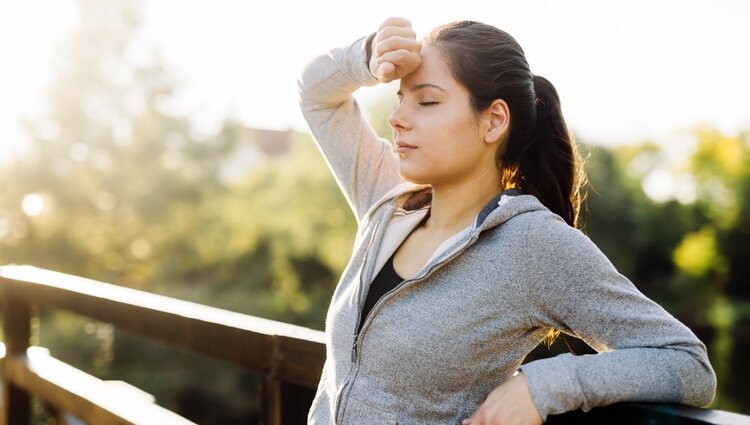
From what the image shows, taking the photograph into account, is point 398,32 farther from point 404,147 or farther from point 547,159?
point 547,159

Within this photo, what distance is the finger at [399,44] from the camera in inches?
52.9

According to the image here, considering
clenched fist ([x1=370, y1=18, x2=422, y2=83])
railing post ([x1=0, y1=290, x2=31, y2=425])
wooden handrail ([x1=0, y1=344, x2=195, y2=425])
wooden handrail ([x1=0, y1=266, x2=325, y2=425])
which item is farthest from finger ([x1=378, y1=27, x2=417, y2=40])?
railing post ([x1=0, y1=290, x2=31, y2=425])

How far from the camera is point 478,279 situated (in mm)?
1181

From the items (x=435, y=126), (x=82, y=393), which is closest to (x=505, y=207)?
(x=435, y=126)

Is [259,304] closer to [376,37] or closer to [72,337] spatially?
[72,337]

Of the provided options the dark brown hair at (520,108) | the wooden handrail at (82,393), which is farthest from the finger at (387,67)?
the wooden handrail at (82,393)

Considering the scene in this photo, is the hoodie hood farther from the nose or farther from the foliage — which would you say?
the foliage

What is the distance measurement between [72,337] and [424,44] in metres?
16.3

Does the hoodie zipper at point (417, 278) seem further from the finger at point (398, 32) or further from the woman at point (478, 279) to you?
the finger at point (398, 32)

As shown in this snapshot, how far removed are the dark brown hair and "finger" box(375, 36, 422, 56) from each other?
0.17 ft

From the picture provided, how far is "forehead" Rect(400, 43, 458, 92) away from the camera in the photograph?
1.35 metres

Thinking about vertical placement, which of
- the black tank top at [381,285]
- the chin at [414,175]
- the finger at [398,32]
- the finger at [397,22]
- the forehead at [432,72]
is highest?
the finger at [397,22]

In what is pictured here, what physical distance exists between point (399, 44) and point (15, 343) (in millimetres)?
2023

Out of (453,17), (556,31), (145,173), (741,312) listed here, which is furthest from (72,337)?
(741,312)
